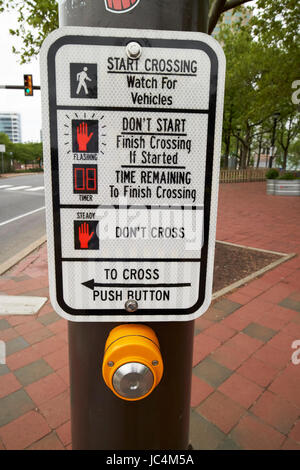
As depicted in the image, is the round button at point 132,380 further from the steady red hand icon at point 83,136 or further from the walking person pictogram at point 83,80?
the walking person pictogram at point 83,80

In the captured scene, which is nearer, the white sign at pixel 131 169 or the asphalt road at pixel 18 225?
the white sign at pixel 131 169

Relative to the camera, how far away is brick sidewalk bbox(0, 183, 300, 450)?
204 centimetres

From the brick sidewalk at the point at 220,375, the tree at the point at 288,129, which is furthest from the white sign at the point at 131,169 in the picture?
the tree at the point at 288,129

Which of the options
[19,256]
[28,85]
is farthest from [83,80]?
[28,85]

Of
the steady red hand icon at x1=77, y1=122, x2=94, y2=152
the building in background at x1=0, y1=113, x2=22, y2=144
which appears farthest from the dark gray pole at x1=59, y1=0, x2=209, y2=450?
the building in background at x1=0, y1=113, x2=22, y2=144

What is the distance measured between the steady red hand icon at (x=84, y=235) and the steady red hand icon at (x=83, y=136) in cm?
20

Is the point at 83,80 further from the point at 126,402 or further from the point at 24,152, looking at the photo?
the point at 24,152

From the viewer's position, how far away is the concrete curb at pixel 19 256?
5.12 metres

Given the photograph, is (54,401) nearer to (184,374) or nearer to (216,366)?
(216,366)

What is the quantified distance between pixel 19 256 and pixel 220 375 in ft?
14.5

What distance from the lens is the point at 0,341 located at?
3.01 m

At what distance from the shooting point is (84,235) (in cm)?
85

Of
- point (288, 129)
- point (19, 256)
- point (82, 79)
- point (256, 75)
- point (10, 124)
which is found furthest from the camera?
point (10, 124)
